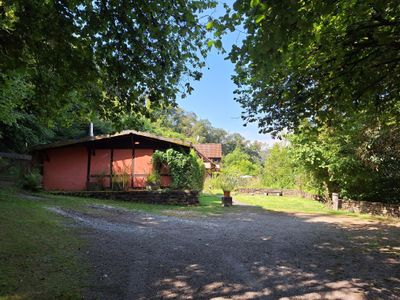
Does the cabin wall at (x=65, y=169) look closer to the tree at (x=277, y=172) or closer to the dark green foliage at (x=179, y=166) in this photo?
the dark green foliage at (x=179, y=166)

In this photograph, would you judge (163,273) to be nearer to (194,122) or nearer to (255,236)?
(255,236)

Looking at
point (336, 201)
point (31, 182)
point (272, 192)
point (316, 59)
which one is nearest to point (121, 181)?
point (31, 182)

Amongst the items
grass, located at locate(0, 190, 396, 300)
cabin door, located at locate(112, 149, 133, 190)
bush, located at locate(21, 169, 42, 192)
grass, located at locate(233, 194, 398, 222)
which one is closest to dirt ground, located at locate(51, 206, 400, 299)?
grass, located at locate(0, 190, 396, 300)

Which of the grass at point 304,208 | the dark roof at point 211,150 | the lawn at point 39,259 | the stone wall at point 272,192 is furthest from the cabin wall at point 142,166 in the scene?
the dark roof at point 211,150

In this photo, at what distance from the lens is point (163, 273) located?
203 inches

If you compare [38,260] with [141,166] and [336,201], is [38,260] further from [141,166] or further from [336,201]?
[336,201]

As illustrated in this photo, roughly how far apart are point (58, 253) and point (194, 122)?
2903 inches

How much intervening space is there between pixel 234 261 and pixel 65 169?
1463 centimetres

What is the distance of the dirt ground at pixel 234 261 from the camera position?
4523mm

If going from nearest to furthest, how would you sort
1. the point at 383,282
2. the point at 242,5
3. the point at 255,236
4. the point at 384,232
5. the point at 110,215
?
1. the point at 242,5
2. the point at 383,282
3. the point at 255,236
4. the point at 384,232
5. the point at 110,215

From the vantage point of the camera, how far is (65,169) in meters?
18.3

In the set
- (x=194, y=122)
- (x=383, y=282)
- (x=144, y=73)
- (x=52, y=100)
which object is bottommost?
(x=383, y=282)

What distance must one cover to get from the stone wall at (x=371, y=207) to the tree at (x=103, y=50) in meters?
12.1

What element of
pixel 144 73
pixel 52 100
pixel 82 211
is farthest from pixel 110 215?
pixel 144 73
